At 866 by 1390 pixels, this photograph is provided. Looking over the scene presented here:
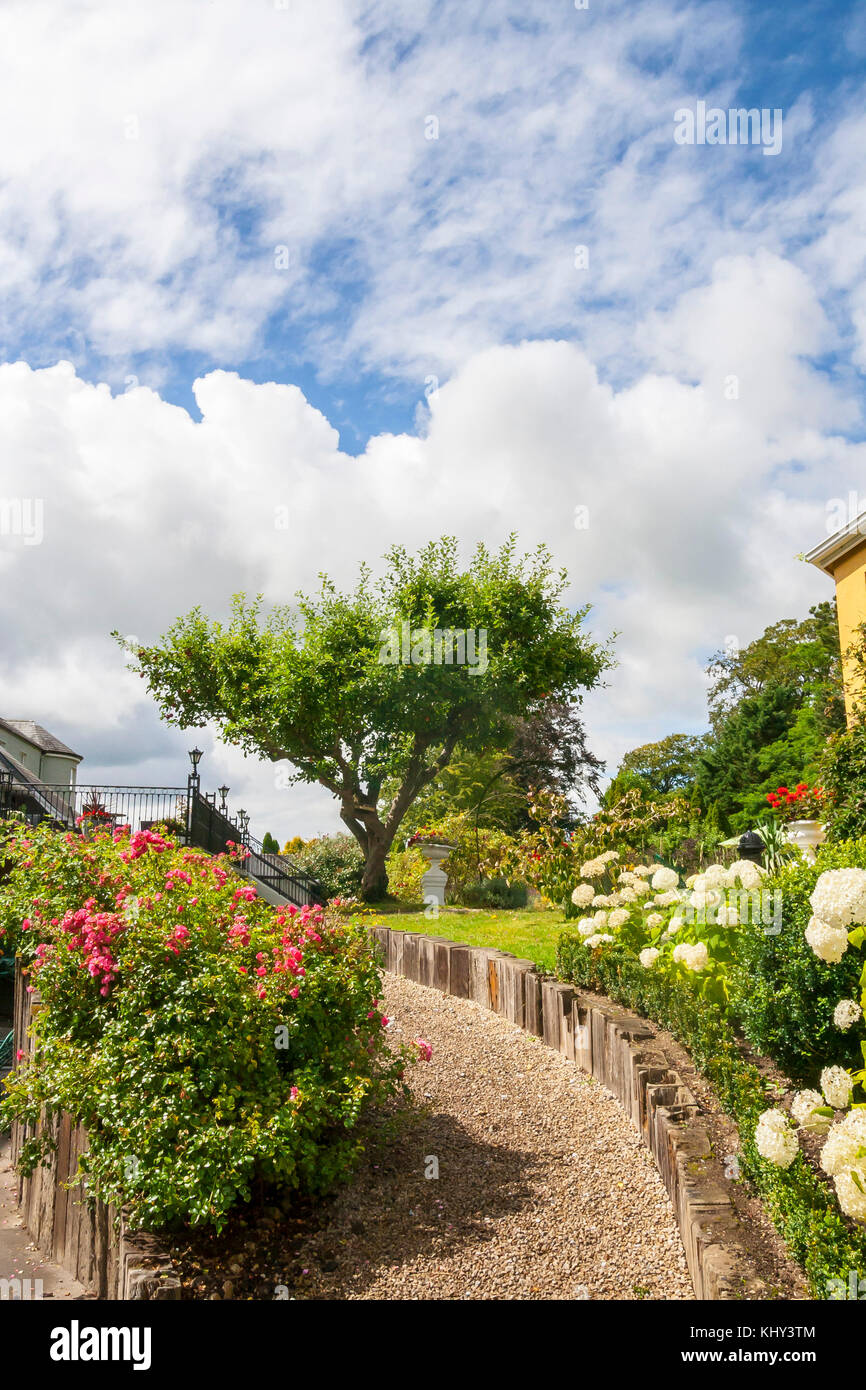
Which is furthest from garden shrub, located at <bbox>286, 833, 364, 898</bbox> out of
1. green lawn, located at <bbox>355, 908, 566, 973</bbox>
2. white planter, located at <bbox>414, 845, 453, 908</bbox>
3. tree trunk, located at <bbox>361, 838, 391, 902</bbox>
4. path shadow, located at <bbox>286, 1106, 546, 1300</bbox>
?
path shadow, located at <bbox>286, 1106, 546, 1300</bbox>

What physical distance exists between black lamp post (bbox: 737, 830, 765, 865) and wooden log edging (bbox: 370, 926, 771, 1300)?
10.7ft

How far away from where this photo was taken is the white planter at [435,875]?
14961 millimetres

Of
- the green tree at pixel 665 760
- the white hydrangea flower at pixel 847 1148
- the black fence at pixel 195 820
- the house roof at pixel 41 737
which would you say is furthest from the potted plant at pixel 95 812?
the green tree at pixel 665 760

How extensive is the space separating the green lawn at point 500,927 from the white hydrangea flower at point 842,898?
4.41m

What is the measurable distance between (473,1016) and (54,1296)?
3714 millimetres

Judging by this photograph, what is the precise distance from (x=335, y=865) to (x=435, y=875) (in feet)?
18.3

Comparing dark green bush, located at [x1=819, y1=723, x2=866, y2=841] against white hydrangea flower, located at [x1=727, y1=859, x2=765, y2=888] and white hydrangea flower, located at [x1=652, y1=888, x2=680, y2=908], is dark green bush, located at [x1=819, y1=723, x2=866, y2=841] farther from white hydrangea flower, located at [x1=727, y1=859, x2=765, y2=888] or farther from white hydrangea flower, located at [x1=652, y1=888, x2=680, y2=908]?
white hydrangea flower, located at [x1=727, y1=859, x2=765, y2=888]

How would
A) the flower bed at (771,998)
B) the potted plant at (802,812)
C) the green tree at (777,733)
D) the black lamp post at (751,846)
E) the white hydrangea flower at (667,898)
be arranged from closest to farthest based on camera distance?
1. the flower bed at (771,998)
2. the white hydrangea flower at (667,898)
3. the black lamp post at (751,846)
4. the potted plant at (802,812)
5. the green tree at (777,733)

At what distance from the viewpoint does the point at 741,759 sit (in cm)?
2522

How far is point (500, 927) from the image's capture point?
11383mm

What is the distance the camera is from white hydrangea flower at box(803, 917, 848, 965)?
11.3 ft

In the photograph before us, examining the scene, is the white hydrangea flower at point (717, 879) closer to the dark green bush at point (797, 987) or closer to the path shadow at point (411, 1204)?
the dark green bush at point (797, 987)
